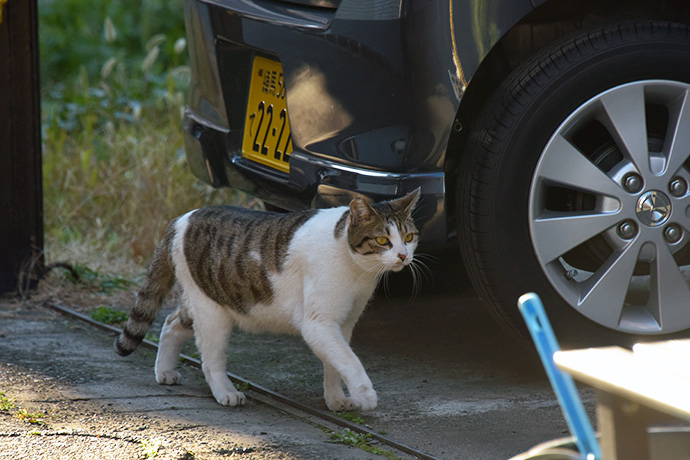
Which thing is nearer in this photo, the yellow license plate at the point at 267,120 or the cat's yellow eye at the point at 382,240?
the cat's yellow eye at the point at 382,240

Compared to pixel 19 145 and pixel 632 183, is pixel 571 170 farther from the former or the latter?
pixel 19 145

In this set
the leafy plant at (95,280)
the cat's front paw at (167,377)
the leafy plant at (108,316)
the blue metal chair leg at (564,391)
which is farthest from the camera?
the leafy plant at (95,280)

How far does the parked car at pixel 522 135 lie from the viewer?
9.03ft

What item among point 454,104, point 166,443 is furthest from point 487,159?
point 166,443

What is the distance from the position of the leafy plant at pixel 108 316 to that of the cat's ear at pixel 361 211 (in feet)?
5.10

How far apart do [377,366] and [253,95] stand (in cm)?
111

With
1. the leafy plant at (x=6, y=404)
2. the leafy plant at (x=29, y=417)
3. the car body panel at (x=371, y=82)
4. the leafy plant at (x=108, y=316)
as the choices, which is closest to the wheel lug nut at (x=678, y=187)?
the car body panel at (x=371, y=82)

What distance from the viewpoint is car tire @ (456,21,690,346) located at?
9.08 feet

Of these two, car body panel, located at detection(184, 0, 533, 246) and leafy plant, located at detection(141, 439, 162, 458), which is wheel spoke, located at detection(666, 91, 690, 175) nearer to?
car body panel, located at detection(184, 0, 533, 246)

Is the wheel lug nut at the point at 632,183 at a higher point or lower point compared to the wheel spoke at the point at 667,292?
higher

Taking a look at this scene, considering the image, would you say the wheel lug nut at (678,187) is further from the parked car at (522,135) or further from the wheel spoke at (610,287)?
the wheel spoke at (610,287)

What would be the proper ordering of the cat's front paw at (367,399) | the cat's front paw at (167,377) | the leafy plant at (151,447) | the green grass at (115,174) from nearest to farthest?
the leafy plant at (151,447)
the cat's front paw at (367,399)
the cat's front paw at (167,377)
the green grass at (115,174)

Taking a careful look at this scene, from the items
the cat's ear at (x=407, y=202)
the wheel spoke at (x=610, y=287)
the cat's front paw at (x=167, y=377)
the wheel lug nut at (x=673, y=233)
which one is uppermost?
the cat's ear at (x=407, y=202)

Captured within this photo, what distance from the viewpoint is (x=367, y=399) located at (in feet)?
8.86
